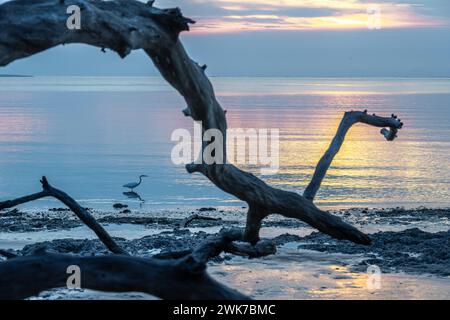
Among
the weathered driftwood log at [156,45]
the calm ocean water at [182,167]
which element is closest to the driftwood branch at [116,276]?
the weathered driftwood log at [156,45]

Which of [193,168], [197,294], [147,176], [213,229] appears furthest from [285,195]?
[147,176]

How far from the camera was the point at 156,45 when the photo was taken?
20.3ft

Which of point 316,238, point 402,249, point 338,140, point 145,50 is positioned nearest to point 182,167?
point 316,238

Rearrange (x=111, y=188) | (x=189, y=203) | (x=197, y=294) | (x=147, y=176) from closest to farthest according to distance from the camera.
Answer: (x=197, y=294) < (x=189, y=203) < (x=111, y=188) < (x=147, y=176)

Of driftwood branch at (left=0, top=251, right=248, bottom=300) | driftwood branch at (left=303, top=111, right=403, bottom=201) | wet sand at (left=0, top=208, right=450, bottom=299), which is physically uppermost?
driftwood branch at (left=303, top=111, right=403, bottom=201)

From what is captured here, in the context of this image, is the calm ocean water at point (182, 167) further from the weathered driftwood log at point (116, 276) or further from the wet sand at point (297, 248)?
the weathered driftwood log at point (116, 276)

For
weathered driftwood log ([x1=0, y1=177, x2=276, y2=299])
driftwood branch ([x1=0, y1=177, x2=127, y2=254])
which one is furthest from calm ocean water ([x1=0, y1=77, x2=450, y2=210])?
weathered driftwood log ([x1=0, y1=177, x2=276, y2=299])

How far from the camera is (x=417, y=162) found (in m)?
31.9

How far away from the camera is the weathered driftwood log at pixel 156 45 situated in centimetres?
526

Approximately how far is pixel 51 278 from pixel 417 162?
27.0m

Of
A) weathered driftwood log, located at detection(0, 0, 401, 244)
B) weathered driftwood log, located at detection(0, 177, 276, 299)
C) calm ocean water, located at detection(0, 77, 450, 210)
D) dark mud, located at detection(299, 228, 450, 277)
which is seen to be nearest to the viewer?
weathered driftwood log, located at detection(0, 0, 401, 244)

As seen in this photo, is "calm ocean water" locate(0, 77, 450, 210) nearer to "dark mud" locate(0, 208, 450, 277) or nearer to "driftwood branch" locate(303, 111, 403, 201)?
"dark mud" locate(0, 208, 450, 277)

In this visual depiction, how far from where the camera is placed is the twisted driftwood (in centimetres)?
527
